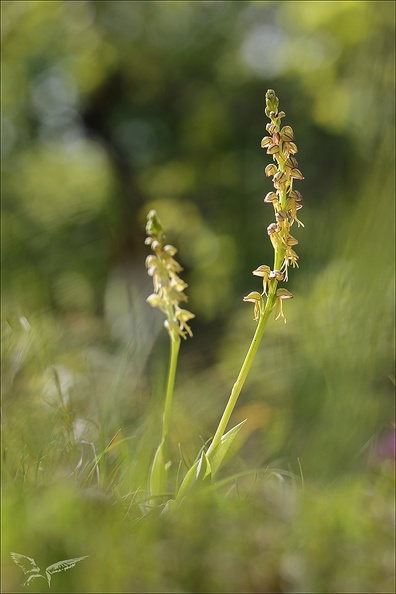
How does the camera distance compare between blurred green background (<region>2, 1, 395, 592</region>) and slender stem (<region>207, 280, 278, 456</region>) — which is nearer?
blurred green background (<region>2, 1, 395, 592</region>)

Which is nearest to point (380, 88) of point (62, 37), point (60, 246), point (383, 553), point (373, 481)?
point (383, 553)

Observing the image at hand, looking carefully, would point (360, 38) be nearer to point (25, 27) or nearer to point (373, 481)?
point (25, 27)

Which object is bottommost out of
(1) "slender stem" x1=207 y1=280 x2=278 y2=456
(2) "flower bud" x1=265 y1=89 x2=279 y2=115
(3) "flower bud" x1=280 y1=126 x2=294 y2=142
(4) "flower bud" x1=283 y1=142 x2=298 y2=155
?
(1) "slender stem" x1=207 y1=280 x2=278 y2=456

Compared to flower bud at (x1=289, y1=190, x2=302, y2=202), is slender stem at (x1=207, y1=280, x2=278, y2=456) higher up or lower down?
lower down

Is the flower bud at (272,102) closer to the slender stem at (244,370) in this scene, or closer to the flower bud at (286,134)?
the flower bud at (286,134)

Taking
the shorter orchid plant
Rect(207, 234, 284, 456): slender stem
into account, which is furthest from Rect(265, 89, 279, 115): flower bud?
Rect(207, 234, 284, 456): slender stem

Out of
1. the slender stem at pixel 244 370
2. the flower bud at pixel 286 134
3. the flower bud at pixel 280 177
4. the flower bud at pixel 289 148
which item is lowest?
the slender stem at pixel 244 370

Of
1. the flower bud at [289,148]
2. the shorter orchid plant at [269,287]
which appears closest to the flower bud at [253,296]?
the shorter orchid plant at [269,287]

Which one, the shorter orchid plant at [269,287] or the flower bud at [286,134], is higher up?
the flower bud at [286,134]

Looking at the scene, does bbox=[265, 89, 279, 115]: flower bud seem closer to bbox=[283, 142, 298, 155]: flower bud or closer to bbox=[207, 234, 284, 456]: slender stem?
bbox=[283, 142, 298, 155]: flower bud

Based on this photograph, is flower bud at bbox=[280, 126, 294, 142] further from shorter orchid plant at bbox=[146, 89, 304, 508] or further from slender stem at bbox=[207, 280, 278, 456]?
slender stem at bbox=[207, 280, 278, 456]

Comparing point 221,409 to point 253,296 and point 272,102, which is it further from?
point 272,102

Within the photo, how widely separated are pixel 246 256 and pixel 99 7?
2816 mm

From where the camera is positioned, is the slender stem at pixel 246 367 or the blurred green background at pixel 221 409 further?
the slender stem at pixel 246 367
